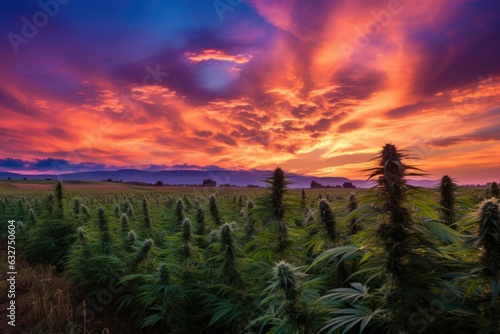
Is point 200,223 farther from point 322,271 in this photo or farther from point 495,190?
point 495,190

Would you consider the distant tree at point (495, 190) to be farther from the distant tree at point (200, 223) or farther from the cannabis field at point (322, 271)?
the distant tree at point (200, 223)

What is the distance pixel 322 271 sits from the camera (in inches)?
161

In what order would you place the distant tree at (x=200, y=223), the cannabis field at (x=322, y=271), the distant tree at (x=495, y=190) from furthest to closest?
the distant tree at (x=200, y=223), the distant tree at (x=495, y=190), the cannabis field at (x=322, y=271)

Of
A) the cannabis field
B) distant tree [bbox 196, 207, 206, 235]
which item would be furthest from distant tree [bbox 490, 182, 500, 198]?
distant tree [bbox 196, 207, 206, 235]

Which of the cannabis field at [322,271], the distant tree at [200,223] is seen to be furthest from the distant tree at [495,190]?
the distant tree at [200,223]

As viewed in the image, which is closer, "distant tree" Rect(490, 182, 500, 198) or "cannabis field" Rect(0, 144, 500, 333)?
"cannabis field" Rect(0, 144, 500, 333)

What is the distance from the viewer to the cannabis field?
2.37m

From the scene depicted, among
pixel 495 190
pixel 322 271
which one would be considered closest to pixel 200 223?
pixel 322 271

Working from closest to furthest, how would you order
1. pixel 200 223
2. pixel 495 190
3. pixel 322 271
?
pixel 322 271 < pixel 495 190 < pixel 200 223

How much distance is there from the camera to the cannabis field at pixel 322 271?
2.37m

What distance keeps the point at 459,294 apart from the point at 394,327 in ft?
1.68

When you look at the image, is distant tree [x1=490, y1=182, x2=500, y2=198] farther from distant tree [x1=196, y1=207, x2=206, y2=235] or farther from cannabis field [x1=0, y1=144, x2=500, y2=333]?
distant tree [x1=196, y1=207, x2=206, y2=235]

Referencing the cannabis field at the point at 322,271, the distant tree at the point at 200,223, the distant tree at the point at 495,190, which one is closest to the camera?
the cannabis field at the point at 322,271

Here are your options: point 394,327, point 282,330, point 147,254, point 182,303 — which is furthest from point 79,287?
point 394,327
